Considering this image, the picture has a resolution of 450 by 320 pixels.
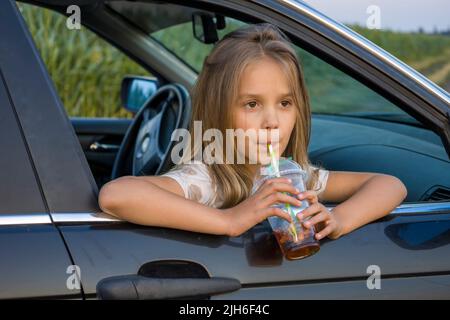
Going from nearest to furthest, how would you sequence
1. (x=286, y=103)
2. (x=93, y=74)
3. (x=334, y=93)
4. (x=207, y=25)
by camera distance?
(x=286, y=103) < (x=207, y=25) < (x=93, y=74) < (x=334, y=93)

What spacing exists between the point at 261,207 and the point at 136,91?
7.87 ft

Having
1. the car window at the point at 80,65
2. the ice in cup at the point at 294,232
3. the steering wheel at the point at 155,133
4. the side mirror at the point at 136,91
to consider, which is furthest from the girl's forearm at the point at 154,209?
the car window at the point at 80,65

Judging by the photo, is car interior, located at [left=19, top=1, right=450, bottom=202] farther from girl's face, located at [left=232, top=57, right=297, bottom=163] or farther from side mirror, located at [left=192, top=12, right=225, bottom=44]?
girl's face, located at [left=232, top=57, right=297, bottom=163]

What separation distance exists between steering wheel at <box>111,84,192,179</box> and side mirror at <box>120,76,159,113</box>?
0.44 metres

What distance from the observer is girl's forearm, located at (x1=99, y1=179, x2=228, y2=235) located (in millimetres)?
1956

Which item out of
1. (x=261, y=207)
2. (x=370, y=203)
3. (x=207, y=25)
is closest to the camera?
(x=261, y=207)

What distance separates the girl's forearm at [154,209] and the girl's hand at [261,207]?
1.0 inches

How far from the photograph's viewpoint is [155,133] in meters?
Answer: 3.29

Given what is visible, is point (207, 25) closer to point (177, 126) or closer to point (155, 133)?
point (155, 133)

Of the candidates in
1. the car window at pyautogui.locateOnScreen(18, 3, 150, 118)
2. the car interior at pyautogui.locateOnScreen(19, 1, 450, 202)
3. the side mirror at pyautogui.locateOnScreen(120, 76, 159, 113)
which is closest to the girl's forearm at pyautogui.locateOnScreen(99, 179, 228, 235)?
the car interior at pyautogui.locateOnScreen(19, 1, 450, 202)

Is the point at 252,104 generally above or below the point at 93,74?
below

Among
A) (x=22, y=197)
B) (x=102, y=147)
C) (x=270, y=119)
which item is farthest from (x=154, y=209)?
(x=102, y=147)
